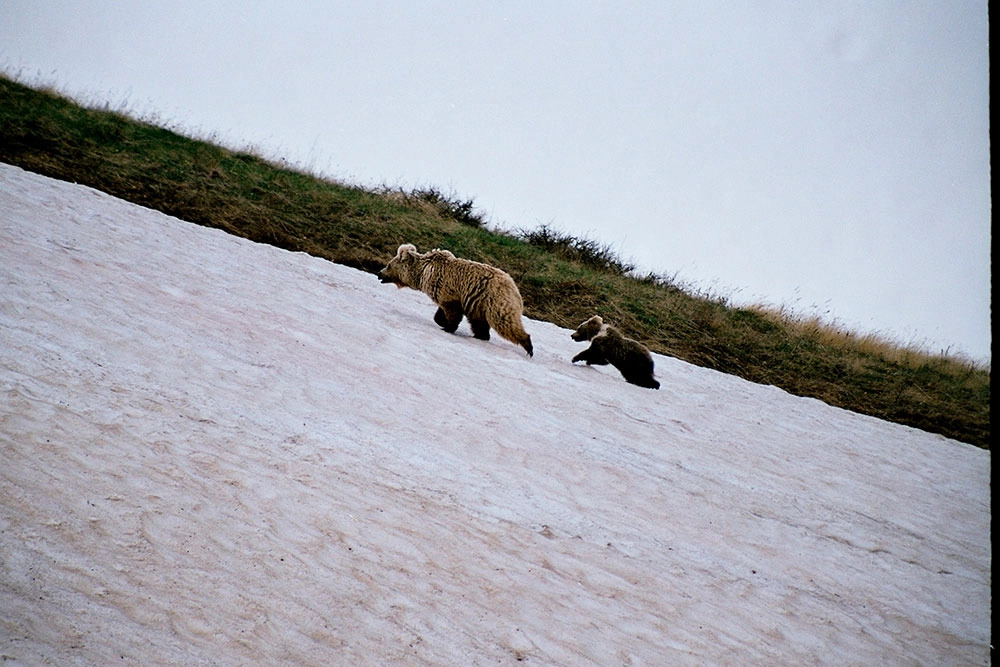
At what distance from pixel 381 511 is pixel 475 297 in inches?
184

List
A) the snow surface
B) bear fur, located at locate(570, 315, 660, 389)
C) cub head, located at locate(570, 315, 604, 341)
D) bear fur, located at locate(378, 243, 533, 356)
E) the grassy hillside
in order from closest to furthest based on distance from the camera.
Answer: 1. the snow surface
2. bear fur, located at locate(378, 243, 533, 356)
3. bear fur, located at locate(570, 315, 660, 389)
4. cub head, located at locate(570, 315, 604, 341)
5. the grassy hillside

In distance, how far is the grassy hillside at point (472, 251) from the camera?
452 inches

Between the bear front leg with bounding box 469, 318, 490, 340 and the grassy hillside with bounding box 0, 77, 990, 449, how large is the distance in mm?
4376

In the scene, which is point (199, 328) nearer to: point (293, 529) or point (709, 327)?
point (293, 529)

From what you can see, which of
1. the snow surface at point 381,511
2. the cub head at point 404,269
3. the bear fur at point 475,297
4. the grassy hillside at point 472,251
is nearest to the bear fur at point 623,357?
the bear fur at point 475,297

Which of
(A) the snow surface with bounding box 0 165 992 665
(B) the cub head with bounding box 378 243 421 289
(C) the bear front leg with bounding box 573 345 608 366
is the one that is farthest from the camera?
(B) the cub head with bounding box 378 243 421 289

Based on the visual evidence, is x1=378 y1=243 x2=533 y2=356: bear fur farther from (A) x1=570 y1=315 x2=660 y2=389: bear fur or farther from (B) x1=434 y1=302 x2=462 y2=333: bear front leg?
(A) x1=570 y1=315 x2=660 y2=389: bear fur

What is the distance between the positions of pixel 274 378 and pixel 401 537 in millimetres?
1735

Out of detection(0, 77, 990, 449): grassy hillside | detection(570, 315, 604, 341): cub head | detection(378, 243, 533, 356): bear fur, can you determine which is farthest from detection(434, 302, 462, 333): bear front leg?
detection(0, 77, 990, 449): grassy hillside

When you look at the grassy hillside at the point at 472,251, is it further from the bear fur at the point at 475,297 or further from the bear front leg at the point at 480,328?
the bear front leg at the point at 480,328

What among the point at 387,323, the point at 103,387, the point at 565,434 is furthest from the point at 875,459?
the point at 103,387

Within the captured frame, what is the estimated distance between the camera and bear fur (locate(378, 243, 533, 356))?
743 cm

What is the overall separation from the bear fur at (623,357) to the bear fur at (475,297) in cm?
92

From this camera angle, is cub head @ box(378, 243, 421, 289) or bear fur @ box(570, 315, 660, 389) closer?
bear fur @ box(570, 315, 660, 389)
